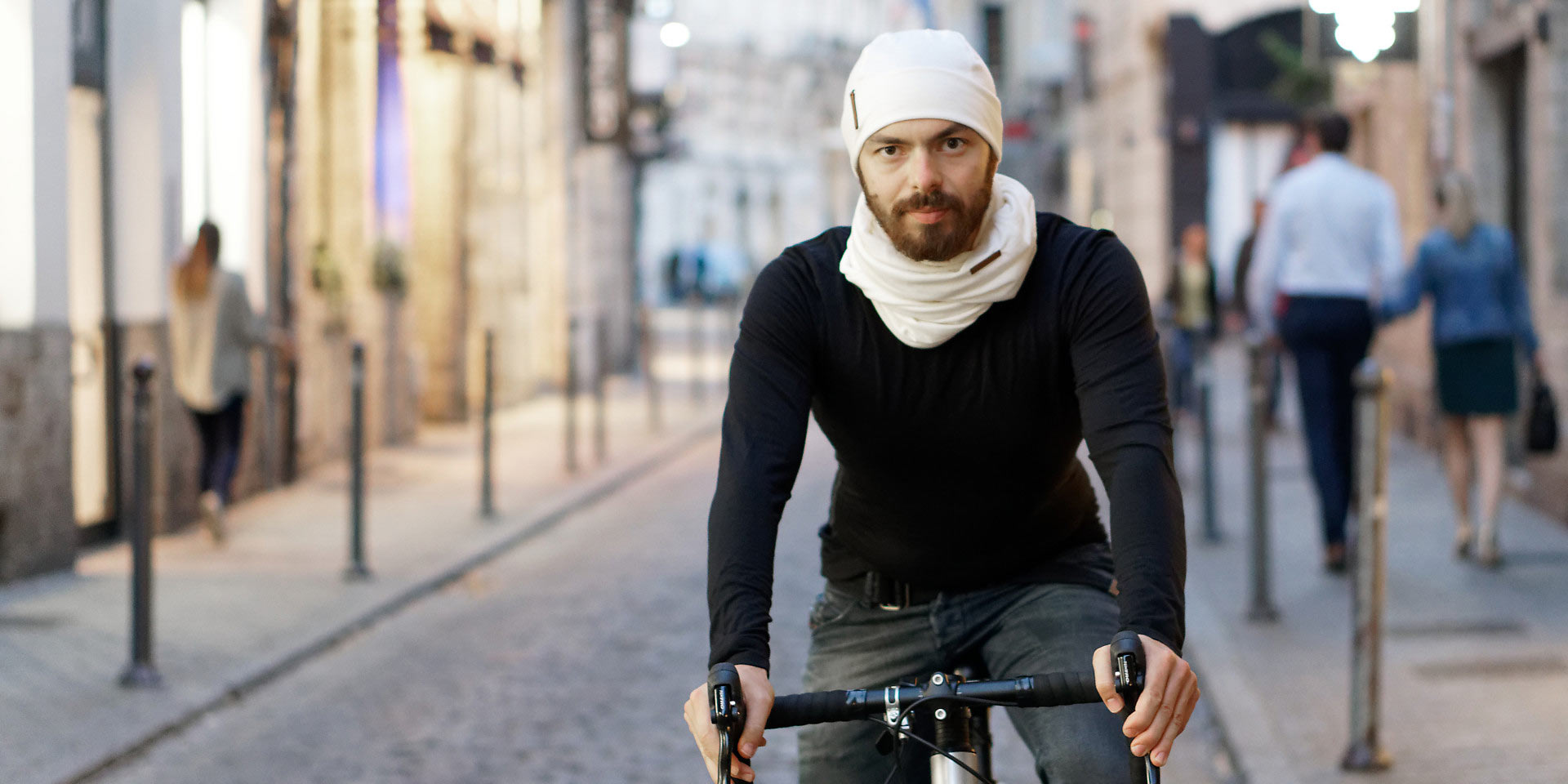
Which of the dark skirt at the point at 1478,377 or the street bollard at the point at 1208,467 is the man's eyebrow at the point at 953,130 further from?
the street bollard at the point at 1208,467

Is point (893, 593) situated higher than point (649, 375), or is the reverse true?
point (893, 593)

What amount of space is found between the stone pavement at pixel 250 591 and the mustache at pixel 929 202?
3808mm

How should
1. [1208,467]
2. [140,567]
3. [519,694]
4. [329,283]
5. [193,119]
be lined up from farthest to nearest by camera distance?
[329,283] → [193,119] → [1208,467] → [519,694] → [140,567]

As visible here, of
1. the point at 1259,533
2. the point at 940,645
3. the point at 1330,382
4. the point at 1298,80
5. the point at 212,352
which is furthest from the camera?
the point at 1298,80

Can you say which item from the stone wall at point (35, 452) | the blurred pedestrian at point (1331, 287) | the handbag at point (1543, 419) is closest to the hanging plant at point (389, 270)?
the stone wall at point (35, 452)

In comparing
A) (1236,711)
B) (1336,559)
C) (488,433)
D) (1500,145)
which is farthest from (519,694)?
(1500,145)

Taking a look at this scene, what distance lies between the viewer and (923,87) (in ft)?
9.15

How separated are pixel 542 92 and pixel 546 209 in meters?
1.31

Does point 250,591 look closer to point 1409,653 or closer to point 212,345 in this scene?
point 212,345

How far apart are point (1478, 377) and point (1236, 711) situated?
3.54 metres

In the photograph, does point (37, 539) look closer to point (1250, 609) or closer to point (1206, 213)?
point (1250, 609)

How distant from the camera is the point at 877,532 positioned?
10.3 ft

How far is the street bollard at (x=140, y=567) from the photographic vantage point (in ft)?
22.5

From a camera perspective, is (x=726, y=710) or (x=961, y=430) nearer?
(x=726, y=710)
